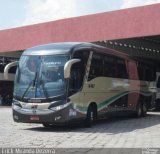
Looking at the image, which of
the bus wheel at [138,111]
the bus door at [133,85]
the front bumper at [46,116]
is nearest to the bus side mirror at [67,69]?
the front bumper at [46,116]

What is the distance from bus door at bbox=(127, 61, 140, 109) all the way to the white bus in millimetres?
3493

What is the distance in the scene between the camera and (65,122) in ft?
51.0

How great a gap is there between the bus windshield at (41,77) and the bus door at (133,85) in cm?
675

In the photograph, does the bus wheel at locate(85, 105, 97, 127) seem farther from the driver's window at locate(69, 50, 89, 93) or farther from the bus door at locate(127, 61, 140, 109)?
the bus door at locate(127, 61, 140, 109)

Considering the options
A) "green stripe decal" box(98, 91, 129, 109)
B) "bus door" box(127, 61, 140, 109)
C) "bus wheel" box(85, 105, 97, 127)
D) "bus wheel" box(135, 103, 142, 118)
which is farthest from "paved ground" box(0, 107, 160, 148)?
"bus wheel" box(135, 103, 142, 118)

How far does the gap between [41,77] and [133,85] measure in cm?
779

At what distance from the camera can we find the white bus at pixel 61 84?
50.6ft

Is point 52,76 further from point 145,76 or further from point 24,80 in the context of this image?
point 145,76

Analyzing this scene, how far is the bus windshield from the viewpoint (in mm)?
15484

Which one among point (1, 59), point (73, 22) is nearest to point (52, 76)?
point (73, 22)

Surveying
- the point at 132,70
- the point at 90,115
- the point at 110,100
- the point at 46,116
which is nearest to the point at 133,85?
the point at 132,70

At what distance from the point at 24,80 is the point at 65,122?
209cm

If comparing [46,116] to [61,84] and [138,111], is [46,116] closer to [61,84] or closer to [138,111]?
[61,84]

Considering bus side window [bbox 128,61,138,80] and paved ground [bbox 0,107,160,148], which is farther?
bus side window [bbox 128,61,138,80]
